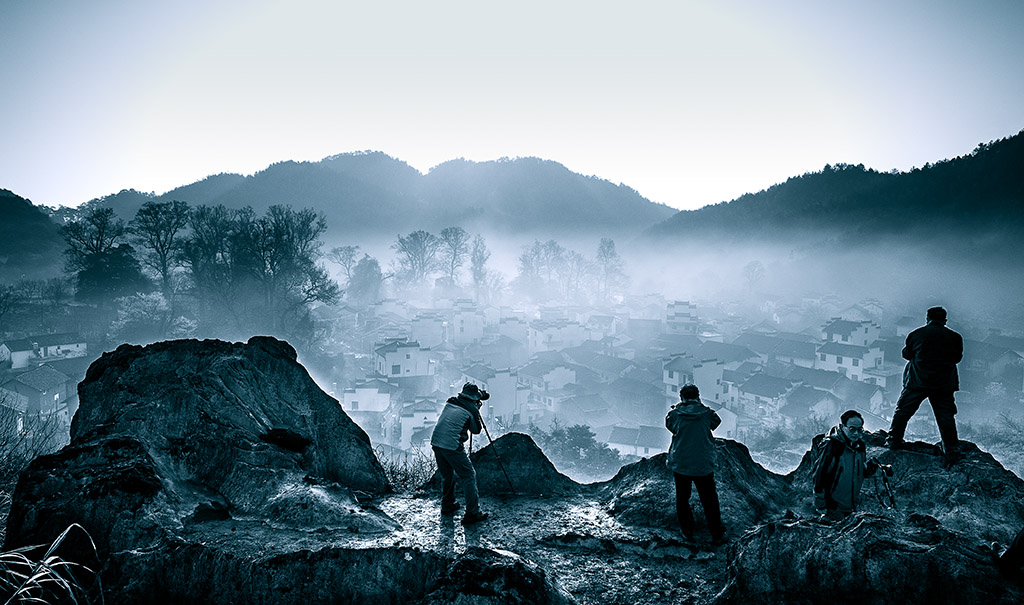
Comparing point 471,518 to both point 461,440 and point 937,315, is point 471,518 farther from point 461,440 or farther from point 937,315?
point 937,315

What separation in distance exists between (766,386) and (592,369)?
12.2 meters

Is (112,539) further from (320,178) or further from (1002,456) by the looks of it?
(320,178)

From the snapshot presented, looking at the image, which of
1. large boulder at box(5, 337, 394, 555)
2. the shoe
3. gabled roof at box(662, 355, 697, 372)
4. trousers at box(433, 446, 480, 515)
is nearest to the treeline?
large boulder at box(5, 337, 394, 555)

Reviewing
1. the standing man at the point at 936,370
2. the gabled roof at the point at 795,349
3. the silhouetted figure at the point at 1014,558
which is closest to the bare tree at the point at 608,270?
the gabled roof at the point at 795,349

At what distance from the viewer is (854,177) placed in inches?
3561

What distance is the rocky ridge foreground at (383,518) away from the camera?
9.91 ft

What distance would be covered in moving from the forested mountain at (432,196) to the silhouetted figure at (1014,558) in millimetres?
93033

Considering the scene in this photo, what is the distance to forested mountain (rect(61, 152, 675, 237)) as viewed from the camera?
98.2 metres

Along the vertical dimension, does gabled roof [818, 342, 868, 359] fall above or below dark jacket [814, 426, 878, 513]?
below

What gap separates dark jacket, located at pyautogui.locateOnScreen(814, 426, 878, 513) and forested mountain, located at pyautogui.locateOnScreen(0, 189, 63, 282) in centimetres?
5160

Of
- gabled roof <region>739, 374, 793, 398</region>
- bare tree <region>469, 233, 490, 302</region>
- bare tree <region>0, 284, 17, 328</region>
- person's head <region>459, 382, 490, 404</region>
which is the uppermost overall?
bare tree <region>469, 233, 490, 302</region>

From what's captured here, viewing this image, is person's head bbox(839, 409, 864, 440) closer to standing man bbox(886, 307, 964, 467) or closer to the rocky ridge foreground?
the rocky ridge foreground

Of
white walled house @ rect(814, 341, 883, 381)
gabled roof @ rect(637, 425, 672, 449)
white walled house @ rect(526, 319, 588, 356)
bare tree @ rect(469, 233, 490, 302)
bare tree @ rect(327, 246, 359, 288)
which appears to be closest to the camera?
gabled roof @ rect(637, 425, 672, 449)

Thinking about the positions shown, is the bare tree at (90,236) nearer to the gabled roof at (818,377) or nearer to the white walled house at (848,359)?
the gabled roof at (818,377)
